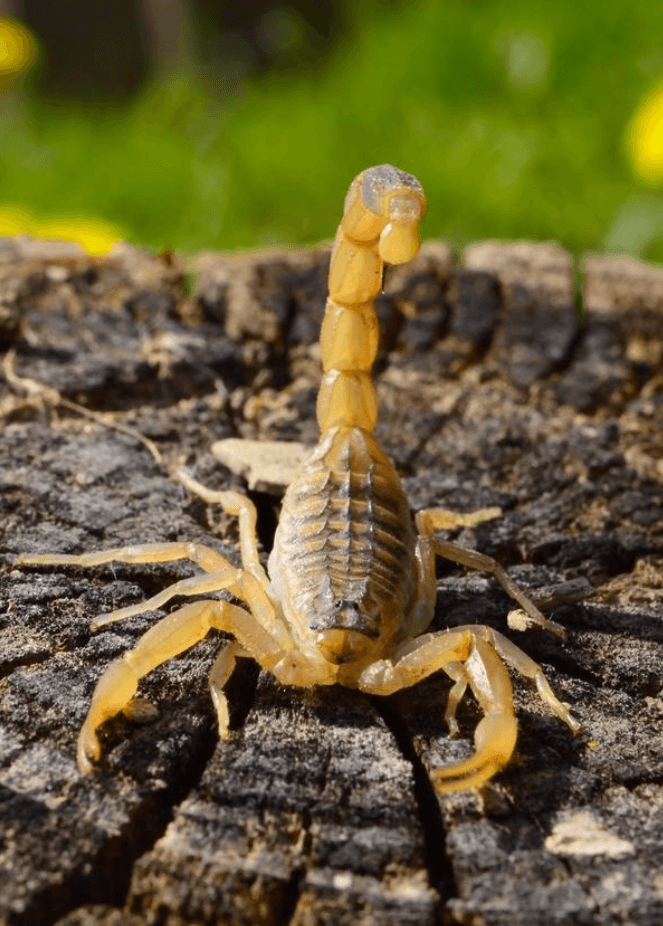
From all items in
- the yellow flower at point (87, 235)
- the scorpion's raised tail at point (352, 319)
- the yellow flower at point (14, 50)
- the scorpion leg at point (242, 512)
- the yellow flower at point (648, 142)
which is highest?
the yellow flower at point (14, 50)

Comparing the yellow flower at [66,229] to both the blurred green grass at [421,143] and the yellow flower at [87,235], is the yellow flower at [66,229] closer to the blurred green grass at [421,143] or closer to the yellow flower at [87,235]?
the yellow flower at [87,235]

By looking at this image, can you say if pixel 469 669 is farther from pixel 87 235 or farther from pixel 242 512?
pixel 87 235

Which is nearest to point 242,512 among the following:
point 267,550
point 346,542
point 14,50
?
point 267,550

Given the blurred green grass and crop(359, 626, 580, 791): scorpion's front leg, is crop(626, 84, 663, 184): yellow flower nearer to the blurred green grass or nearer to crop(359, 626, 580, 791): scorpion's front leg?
the blurred green grass

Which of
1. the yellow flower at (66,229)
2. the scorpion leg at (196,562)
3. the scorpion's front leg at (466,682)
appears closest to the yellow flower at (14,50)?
the yellow flower at (66,229)

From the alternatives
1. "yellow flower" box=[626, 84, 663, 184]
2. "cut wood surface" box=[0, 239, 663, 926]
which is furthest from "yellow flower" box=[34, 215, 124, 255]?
"yellow flower" box=[626, 84, 663, 184]

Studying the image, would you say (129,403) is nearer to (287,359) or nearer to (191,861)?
(287,359)
